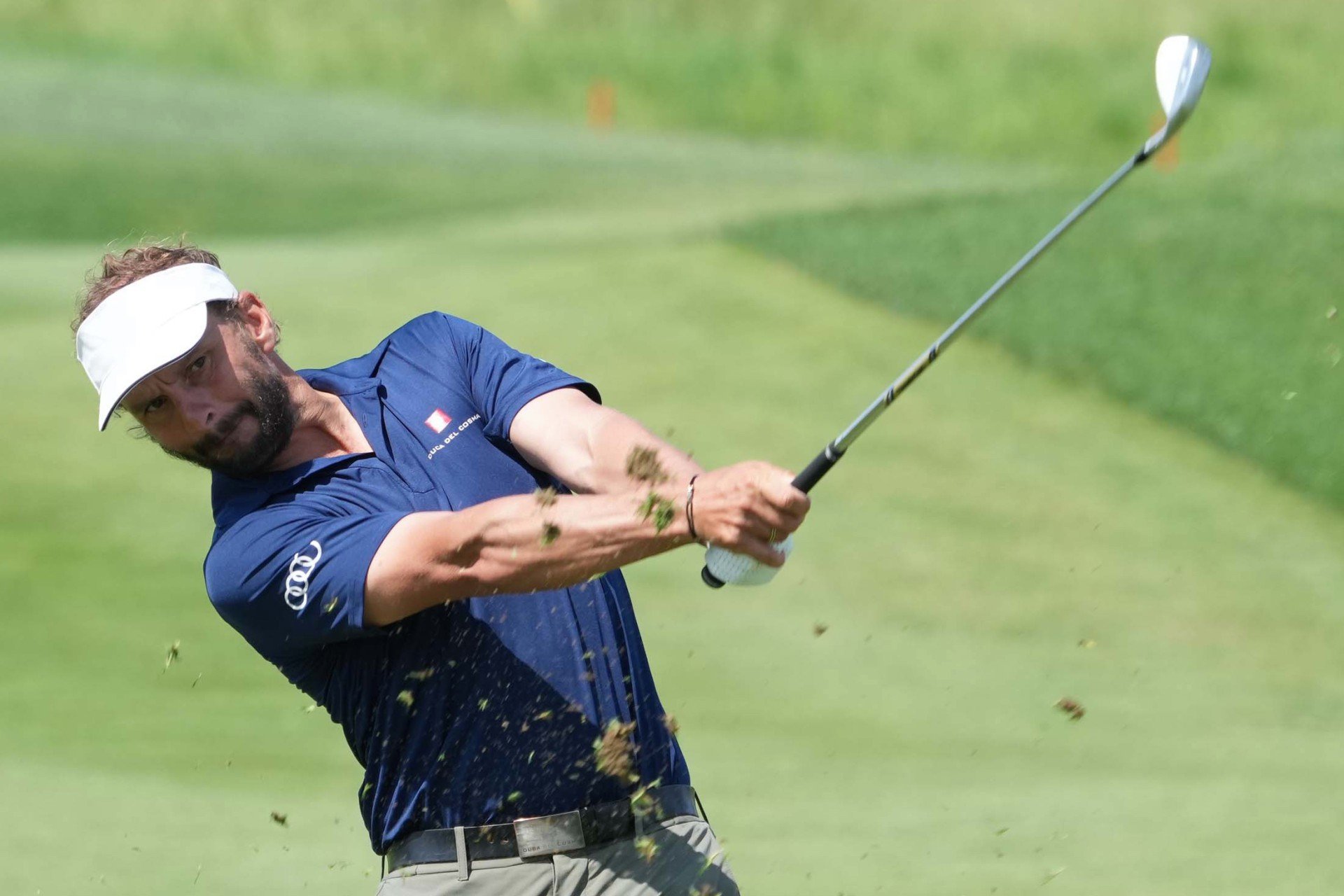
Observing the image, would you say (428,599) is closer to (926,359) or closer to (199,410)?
(199,410)

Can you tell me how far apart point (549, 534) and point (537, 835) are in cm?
67

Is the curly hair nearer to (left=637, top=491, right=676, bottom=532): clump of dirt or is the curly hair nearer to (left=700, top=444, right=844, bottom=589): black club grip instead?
(left=637, top=491, right=676, bottom=532): clump of dirt

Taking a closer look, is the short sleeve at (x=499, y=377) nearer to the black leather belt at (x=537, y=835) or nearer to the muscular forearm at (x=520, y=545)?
the muscular forearm at (x=520, y=545)

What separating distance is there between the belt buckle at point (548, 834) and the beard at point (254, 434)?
816mm

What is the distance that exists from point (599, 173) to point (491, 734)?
53.8ft

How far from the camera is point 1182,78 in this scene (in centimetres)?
365

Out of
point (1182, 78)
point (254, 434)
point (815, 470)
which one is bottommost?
point (254, 434)

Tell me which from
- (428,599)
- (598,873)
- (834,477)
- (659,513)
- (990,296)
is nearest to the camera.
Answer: (659,513)

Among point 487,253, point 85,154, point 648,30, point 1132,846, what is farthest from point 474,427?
point 648,30

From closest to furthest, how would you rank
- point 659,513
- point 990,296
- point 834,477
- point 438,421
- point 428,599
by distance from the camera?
1. point 659,513
2. point 428,599
3. point 990,296
4. point 438,421
5. point 834,477

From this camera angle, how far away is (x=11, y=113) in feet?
70.8

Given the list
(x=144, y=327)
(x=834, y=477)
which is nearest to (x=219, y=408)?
(x=144, y=327)

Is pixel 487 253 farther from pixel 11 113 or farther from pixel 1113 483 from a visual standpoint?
pixel 11 113

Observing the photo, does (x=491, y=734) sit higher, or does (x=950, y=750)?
(x=950, y=750)
